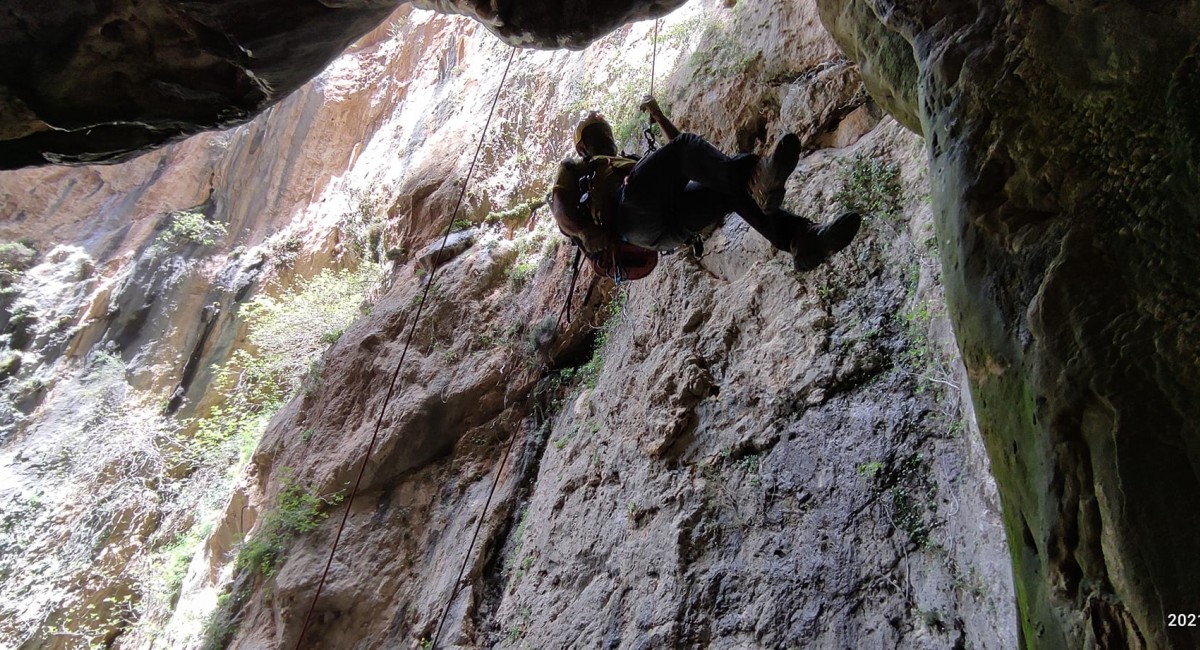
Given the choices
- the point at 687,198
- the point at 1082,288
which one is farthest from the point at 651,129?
the point at 1082,288

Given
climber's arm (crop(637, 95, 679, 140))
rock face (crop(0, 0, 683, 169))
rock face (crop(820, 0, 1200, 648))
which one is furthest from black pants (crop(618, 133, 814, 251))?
rock face (crop(0, 0, 683, 169))

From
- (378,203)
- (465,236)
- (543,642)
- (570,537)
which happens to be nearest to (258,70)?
(570,537)

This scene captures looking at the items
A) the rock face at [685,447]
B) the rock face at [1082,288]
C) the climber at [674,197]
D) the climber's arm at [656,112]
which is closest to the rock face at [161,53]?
the climber's arm at [656,112]

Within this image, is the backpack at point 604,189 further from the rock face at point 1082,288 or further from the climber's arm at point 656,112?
the rock face at point 1082,288

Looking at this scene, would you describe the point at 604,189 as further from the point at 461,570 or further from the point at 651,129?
the point at 461,570

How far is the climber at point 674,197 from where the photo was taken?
309 centimetres

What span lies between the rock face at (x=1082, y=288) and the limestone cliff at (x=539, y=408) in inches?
29.6

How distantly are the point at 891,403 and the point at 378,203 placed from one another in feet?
41.0

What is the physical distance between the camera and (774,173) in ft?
9.62

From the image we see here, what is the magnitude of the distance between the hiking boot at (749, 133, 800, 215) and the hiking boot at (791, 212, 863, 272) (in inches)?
8.3

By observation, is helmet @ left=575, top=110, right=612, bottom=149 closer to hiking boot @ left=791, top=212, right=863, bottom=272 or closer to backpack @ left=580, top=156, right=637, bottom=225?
backpack @ left=580, top=156, right=637, bottom=225

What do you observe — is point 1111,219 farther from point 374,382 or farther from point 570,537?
point 374,382

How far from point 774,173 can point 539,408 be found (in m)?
4.92

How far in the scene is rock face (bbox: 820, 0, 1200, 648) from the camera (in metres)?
1.59
